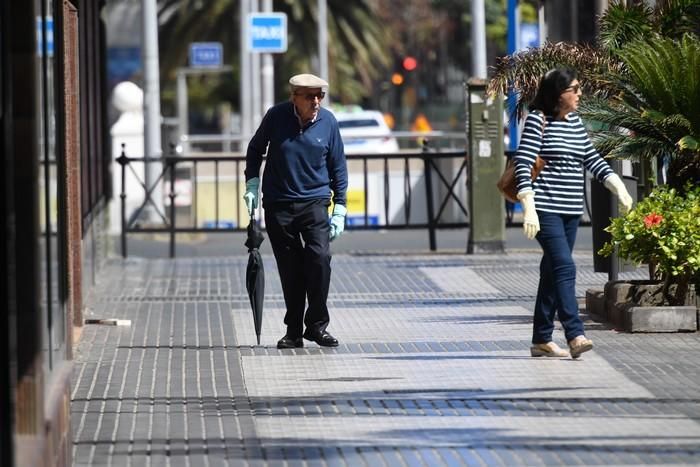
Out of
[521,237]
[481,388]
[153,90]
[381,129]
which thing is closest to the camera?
[481,388]

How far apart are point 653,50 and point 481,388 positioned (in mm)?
3602

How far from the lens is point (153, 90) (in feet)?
84.6

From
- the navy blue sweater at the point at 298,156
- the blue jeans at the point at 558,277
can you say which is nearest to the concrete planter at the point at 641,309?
the blue jeans at the point at 558,277

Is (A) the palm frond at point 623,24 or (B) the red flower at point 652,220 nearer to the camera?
(B) the red flower at point 652,220

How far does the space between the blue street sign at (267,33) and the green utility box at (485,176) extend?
10.3 m

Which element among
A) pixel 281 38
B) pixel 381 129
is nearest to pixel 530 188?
pixel 281 38

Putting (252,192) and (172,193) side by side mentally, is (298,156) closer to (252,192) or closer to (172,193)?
(252,192)

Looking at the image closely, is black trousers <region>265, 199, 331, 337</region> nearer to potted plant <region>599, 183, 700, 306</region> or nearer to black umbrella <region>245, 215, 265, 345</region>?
black umbrella <region>245, 215, 265, 345</region>

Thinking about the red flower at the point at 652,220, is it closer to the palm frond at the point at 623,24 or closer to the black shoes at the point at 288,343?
the palm frond at the point at 623,24

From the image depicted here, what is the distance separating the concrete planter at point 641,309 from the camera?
11273 millimetres

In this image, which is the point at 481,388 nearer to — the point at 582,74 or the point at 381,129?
the point at 582,74

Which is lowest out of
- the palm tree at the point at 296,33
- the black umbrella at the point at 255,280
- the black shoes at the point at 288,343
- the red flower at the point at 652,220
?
the black shoes at the point at 288,343

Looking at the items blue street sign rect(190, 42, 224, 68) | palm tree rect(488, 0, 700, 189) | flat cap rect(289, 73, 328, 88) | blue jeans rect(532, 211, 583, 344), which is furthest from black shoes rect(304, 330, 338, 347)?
blue street sign rect(190, 42, 224, 68)

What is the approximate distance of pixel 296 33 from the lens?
164ft
